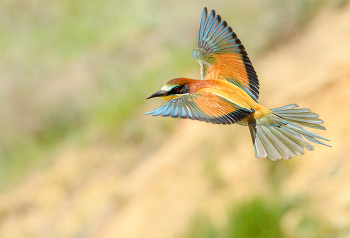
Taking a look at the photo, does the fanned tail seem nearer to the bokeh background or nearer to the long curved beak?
the long curved beak

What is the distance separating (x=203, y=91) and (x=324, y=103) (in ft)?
10.0

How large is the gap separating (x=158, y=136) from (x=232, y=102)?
4.42 m

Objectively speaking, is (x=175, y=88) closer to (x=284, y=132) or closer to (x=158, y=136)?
(x=284, y=132)

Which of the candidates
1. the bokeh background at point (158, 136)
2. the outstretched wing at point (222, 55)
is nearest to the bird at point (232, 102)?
the outstretched wing at point (222, 55)

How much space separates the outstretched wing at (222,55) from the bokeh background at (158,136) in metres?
2.14

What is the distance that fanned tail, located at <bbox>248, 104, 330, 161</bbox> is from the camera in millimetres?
1281

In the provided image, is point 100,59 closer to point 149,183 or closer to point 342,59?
point 149,183

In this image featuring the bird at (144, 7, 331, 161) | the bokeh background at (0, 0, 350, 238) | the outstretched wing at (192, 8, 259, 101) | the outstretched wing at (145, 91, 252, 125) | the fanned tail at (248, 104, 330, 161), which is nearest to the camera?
the outstretched wing at (145, 91, 252, 125)

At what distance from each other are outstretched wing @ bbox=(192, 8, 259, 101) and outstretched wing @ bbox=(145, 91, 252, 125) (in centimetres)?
27

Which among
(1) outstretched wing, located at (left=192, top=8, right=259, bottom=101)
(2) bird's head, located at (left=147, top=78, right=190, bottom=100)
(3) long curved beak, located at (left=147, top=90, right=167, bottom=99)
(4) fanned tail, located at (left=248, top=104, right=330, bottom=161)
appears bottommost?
(4) fanned tail, located at (left=248, top=104, right=330, bottom=161)

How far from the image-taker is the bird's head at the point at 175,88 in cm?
121

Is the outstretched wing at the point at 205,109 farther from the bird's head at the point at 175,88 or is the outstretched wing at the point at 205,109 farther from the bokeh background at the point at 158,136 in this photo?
the bokeh background at the point at 158,136

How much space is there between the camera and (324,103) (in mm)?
3949

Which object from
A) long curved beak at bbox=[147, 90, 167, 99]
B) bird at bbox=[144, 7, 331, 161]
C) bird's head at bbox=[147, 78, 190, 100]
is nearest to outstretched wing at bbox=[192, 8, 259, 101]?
bird at bbox=[144, 7, 331, 161]
